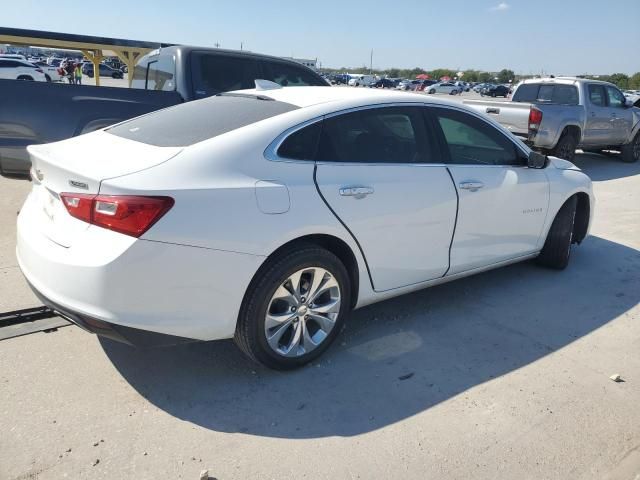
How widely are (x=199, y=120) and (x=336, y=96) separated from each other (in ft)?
2.93

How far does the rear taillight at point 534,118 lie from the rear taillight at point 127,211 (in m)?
8.86

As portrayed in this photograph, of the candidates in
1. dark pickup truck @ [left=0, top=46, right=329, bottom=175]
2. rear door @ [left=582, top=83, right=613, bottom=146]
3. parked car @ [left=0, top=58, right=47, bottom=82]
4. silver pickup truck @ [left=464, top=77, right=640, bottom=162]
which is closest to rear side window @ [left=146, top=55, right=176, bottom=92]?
dark pickup truck @ [left=0, top=46, right=329, bottom=175]

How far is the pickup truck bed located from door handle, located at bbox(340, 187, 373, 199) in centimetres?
307

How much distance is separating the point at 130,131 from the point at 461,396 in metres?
2.58

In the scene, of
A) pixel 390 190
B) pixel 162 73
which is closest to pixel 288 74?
A: pixel 162 73

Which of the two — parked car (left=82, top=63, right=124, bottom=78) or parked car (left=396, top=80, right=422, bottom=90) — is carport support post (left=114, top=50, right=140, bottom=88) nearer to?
parked car (left=82, top=63, right=124, bottom=78)

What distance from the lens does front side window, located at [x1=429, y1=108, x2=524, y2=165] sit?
392cm

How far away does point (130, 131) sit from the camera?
11.3ft

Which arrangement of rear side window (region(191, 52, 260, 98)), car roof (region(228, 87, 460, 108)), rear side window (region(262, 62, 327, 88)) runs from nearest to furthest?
1. car roof (region(228, 87, 460, 108))
2. rear side window (region(191, 52, 260, 98))
3. rear side window (region(262, 62, 327, 88))

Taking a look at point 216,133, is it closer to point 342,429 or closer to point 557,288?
point 342,429

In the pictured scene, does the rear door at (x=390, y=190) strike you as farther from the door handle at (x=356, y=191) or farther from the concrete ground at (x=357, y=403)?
the concrete ground at (x=357, y=403)

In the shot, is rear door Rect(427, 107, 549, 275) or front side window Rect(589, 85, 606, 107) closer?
rear door Rect(427, 107, 549, 275)

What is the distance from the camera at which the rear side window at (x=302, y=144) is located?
3.03 meters

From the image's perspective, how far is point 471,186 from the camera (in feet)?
12.7
